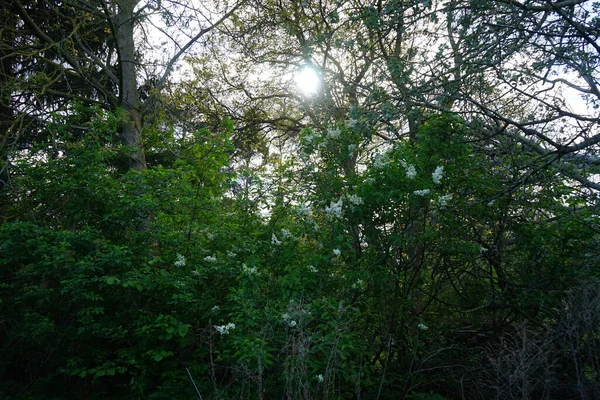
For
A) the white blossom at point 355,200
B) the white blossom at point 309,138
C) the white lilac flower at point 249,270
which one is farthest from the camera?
the white blossom at point 309,138

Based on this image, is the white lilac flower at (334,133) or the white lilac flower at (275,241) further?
the white lilac flower at (334,133)

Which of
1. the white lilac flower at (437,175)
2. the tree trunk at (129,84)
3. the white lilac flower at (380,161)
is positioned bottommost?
the white lilac flower at (437,175)

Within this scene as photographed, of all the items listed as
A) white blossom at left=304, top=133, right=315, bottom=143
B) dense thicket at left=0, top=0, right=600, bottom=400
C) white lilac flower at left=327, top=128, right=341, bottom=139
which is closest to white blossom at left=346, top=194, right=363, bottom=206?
dense thicket at left=0, top=0, right=600, bottom=400

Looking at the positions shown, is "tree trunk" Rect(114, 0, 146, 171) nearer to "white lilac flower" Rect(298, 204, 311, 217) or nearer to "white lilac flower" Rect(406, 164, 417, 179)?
"white lilac flower" Rect(298, 204, 311, 217)

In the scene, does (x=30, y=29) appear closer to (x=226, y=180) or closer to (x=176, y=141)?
(x=176, y=141)

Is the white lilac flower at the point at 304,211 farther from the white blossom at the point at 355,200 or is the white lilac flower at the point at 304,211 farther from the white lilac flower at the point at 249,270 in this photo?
the white lilac flower at the point at 249,270

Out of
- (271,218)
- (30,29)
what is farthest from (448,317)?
(30,29)

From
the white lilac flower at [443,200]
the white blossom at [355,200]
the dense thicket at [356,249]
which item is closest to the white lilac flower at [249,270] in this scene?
the dense thicket at [356,249]

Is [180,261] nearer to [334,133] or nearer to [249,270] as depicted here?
[249,270]

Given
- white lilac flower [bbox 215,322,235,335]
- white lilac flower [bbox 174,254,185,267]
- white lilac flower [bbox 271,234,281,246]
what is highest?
white lilac flower [bbox 271,234,281,246]

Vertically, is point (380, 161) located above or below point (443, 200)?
above

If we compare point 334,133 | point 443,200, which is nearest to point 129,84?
point 334,133

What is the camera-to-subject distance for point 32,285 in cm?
538

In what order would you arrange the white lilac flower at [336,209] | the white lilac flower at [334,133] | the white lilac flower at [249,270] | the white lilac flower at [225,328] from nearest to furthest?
the white lilac flower at [225,328], the white lilac flower at [249,270], the white lilac flower at [336,209], the white lilac flower at [334,133]
